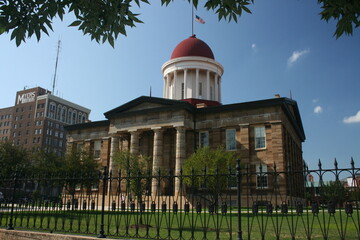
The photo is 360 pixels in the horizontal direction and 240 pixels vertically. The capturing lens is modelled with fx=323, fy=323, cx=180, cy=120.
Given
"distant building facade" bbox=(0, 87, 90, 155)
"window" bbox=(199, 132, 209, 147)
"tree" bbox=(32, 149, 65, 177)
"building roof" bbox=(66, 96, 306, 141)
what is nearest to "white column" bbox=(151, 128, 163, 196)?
"building roof" bbox=(66, 96, 306, 141)

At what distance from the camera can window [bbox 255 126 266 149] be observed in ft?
109

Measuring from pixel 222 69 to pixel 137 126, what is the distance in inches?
700

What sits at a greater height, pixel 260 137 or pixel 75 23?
pixel 260 137

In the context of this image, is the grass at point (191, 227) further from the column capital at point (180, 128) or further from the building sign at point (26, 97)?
the building sign at point (26, 97)

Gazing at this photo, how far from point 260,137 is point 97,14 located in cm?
2875

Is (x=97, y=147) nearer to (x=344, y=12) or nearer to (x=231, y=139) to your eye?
(x=231, y=139)

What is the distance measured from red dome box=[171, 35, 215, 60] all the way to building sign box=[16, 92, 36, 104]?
220 feet

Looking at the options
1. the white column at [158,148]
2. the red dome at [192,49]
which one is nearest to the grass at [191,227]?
the white column at [158,148]

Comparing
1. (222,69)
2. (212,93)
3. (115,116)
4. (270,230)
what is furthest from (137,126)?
(270,230)

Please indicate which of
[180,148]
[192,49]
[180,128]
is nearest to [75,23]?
[180,148]

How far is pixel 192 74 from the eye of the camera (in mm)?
46438

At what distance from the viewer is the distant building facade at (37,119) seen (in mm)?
95000

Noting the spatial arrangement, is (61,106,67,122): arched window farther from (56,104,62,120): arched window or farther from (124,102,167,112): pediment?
(124,102,167,112): pediment

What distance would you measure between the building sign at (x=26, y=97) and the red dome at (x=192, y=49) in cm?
6695
